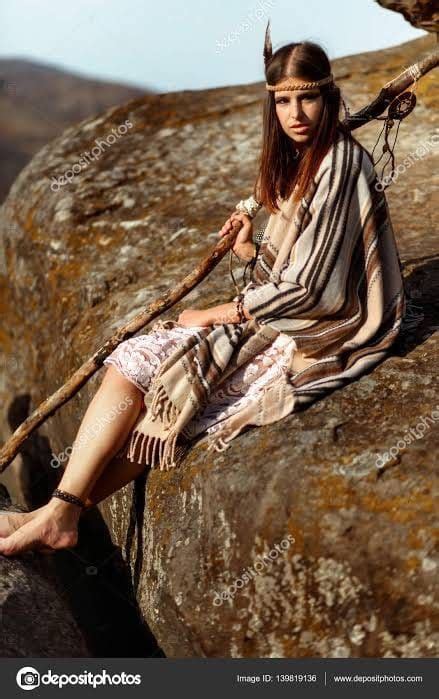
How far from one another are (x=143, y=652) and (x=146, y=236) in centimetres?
249

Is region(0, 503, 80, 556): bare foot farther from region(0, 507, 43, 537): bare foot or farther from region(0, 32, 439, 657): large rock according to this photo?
region(0, 32, 439, 657): large rock

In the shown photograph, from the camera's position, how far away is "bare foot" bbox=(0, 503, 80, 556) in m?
3.76

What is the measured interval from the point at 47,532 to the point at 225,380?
33.1 inches

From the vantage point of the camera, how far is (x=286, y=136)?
3.75 meters

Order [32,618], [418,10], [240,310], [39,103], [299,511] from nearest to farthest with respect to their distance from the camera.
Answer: [299,511] < [32,618] < [240,310] < [418,10] < [39,103]

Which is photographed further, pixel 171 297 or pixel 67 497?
pixel 171 297

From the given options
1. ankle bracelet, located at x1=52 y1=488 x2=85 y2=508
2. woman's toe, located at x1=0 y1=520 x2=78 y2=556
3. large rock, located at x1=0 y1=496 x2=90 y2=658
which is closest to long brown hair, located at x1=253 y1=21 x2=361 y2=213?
ankle bracelet, located at x1=52 y1=488 x2=85 y2=508

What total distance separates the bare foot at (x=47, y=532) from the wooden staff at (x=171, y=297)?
0.82 metres

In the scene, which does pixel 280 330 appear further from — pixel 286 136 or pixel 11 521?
pixel 11 521

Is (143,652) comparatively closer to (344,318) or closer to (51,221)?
(344,318)

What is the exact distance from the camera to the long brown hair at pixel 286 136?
11.7 feet

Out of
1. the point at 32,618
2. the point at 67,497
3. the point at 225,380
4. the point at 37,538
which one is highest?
the point at 225,380

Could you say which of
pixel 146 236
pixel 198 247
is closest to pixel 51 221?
pixel 146 236

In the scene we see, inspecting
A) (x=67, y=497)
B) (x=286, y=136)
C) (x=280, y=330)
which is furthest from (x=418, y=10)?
(x=67, y=497)
